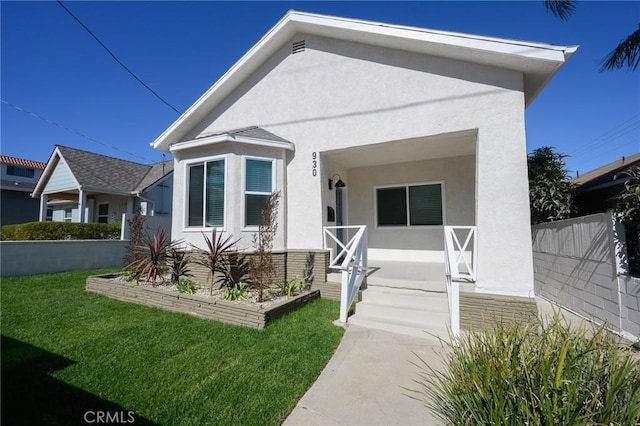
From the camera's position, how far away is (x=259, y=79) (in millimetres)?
8766

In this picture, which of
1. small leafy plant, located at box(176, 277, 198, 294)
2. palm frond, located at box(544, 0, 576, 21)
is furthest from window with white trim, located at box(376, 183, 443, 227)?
small leafy plant, located at box(176, 277, 198, 294)

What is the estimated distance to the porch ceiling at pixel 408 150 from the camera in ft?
22.0

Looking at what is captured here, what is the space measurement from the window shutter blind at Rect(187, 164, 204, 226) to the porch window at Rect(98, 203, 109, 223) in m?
13.0

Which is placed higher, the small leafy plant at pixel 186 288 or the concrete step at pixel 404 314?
the small leafy plant at pixel 186 288

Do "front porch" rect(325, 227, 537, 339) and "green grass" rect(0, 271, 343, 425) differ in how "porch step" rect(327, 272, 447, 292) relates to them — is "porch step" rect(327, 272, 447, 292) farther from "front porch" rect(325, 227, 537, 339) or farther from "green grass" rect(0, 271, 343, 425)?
"green grass" rect(0, 271, 343, 425)

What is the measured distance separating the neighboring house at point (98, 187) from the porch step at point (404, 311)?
48.0 feet

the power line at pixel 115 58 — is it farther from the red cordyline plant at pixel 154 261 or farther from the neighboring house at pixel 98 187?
the red cordyline plant at pixel 154 261

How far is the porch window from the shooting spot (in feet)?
57.1

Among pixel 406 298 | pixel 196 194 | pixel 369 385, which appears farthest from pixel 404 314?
pixel 196 194

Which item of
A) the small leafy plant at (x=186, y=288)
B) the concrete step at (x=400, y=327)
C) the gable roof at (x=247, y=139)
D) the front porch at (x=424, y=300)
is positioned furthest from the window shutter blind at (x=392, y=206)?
the small leafy plant at (x=186, y=288)

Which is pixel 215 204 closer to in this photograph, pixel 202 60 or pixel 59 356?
pixel 59 356

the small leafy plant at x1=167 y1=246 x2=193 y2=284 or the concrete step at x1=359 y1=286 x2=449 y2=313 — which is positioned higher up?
the small leafy plant at x1=167 y1=246 x2=193 y2=284

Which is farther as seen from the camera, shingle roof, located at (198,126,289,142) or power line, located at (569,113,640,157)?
power line, located at (569,113,640,157)

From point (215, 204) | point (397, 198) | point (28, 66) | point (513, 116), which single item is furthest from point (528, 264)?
point (28, 66)
